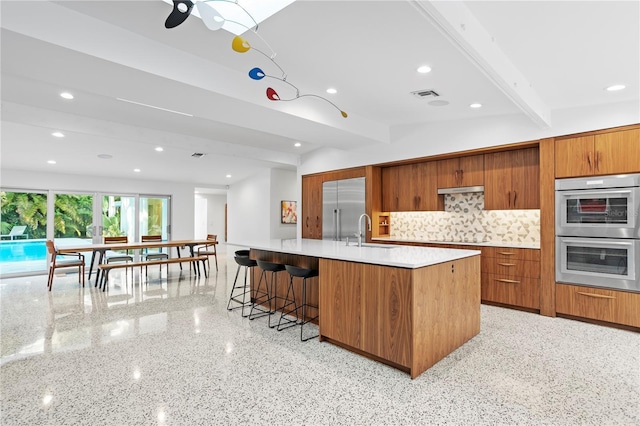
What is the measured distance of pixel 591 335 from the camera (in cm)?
352

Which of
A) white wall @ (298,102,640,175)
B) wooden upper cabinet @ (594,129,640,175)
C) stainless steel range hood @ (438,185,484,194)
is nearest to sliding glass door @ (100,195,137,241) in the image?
white wall @ (298,102,640,175)

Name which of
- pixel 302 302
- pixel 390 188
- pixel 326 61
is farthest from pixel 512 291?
pixel 326 61

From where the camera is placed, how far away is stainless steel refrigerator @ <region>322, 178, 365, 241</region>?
20.4ft

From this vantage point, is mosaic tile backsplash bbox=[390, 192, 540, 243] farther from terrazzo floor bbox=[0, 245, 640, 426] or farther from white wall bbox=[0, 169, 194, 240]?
white wall bbox=[0, 169, 194, 240]

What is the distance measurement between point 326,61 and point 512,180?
125 inches

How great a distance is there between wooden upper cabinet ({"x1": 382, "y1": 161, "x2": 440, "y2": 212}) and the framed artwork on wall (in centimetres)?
383

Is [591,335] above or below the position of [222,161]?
below

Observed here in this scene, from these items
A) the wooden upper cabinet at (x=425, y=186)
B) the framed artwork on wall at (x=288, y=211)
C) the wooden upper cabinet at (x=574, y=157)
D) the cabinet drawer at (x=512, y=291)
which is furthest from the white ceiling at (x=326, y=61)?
the framed artwork on wall at (x=288, y=211)

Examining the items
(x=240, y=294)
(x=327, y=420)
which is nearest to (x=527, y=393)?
(x=327, y=420)

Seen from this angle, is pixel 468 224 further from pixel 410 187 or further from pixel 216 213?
pixel 216 213

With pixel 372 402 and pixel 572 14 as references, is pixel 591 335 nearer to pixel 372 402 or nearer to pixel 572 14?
pixel 372 402

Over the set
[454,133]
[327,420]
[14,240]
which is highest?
[454,133]

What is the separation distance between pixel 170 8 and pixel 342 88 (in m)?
1.91

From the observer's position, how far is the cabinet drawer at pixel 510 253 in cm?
431
